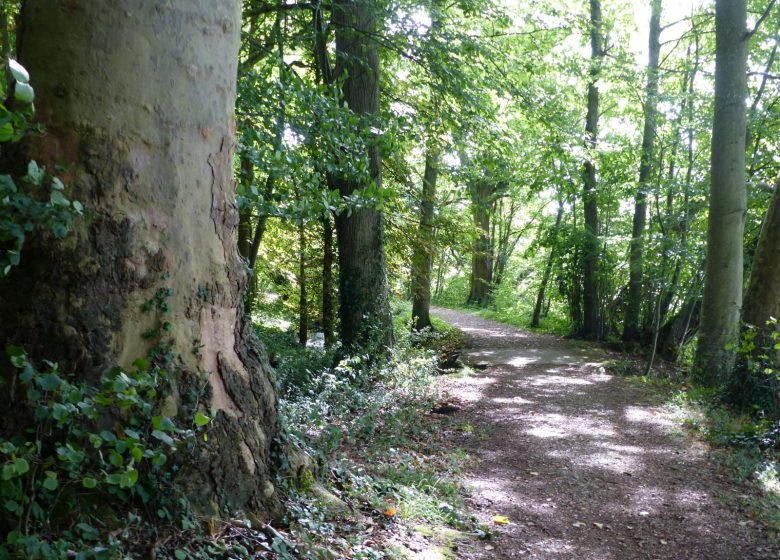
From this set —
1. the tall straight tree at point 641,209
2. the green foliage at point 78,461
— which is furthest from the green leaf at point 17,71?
the tall straight tree at point 641,209

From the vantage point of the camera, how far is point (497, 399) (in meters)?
9.48

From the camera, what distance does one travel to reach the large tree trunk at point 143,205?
2500 mm

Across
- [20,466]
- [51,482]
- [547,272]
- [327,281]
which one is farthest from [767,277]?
[547,272]

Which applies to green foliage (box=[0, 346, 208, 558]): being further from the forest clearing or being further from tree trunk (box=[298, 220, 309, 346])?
tree trunk (box=[298, 220, 309, 346])

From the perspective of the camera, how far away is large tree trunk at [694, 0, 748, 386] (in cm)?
960

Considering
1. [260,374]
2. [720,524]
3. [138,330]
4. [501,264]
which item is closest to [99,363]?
[138,330]

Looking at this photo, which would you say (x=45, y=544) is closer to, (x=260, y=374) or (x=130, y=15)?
(x=260, y=374)

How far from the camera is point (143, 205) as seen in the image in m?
2.71

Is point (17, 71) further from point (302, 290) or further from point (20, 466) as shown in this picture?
point (302, 290)

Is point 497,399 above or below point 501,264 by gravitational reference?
below

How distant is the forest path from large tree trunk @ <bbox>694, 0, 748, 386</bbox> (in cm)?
165

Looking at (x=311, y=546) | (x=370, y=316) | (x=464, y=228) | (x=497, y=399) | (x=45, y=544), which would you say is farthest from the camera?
(x=464, y=228)

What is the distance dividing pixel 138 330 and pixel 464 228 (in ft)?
38.0

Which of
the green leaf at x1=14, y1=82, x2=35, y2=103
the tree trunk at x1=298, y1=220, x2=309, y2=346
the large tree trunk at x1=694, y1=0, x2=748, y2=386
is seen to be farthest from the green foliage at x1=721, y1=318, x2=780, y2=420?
the tree trunk at x1=298, y1=220, x2=309, y2=346
